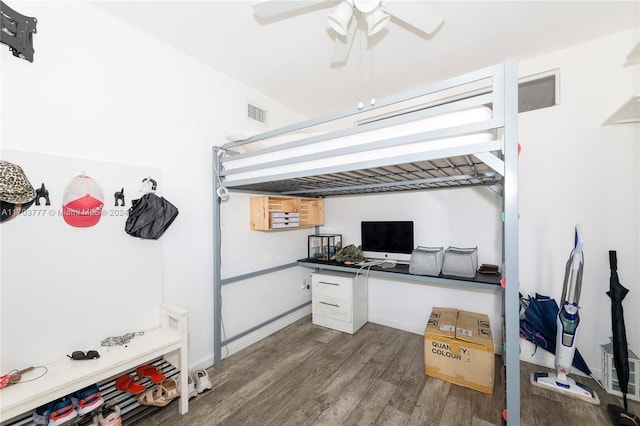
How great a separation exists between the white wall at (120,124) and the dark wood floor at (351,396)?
490 mm

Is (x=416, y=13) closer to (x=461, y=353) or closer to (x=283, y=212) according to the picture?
(x=283, y=212)

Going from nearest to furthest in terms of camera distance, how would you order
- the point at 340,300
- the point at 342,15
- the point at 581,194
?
the point at 342,15, the point at 581,194, the point at 340,300

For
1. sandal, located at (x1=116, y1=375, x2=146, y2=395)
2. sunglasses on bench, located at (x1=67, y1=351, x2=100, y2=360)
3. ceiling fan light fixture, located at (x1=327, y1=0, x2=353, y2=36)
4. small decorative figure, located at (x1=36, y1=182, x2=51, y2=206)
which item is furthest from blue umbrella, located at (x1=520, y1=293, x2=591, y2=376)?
small decorative figure, located at (x1=36, y1=182, x2=51, y2=206)

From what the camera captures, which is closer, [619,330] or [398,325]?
[619,330]

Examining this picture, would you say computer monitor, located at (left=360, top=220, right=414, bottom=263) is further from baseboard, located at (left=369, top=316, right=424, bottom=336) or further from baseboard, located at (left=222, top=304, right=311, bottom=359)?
baseboard, located at (left=222, top=304, right=311, bottom=359)

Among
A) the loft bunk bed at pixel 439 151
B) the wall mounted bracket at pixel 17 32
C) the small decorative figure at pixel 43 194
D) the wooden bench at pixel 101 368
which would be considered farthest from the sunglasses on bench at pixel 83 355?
the wall mounted bracket at pixel 17 32

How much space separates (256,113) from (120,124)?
1333mm

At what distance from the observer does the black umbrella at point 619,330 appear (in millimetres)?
1728

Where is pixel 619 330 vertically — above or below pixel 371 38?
below

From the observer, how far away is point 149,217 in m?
1.84

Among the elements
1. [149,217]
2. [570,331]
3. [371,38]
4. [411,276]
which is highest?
[371,38]

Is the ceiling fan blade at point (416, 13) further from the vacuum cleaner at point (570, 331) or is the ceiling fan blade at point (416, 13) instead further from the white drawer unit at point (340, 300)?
the white drawer unit at point (340, 300)

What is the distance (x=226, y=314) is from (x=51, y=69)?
86.2 inches

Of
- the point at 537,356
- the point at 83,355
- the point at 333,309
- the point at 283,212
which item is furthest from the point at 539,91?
the point at 83,355
